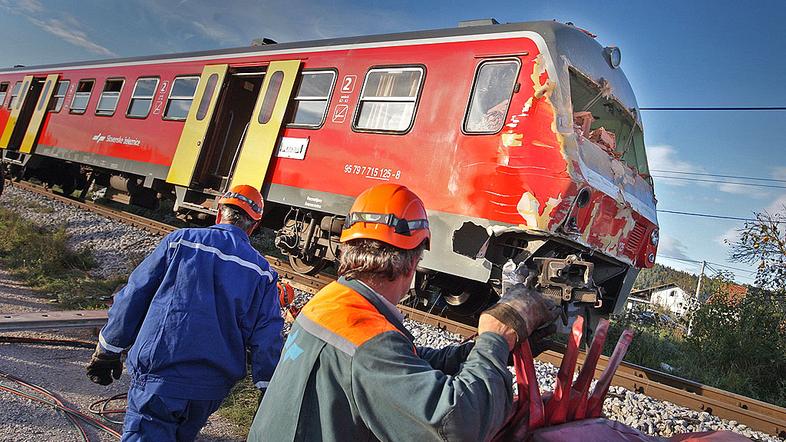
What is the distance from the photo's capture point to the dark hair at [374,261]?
180 cm

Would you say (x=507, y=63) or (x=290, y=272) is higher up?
(x=507, y=63)

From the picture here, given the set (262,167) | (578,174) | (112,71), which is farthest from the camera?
(112,71)

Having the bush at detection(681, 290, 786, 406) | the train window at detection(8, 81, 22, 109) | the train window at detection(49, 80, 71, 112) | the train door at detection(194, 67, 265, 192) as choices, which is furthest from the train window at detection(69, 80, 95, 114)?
the bush at detection(681, 290, 786, 406)

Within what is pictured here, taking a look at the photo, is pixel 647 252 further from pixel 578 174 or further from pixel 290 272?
pixel 290 272

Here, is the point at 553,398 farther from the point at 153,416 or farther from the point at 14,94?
the point at 14,94

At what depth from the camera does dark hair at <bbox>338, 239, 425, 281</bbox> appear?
71.1 inches

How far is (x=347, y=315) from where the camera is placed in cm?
158

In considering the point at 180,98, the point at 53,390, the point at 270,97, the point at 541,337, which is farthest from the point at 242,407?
the point at 180,98

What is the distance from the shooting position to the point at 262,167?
25.4ft

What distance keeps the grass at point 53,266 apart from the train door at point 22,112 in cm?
733

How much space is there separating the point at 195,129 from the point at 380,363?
854 centimetres

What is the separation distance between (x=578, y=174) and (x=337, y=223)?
3.20 meters

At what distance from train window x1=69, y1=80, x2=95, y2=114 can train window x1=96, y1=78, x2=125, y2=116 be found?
84 centimetres

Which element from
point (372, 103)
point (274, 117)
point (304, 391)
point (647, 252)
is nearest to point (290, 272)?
point (274, 117)
